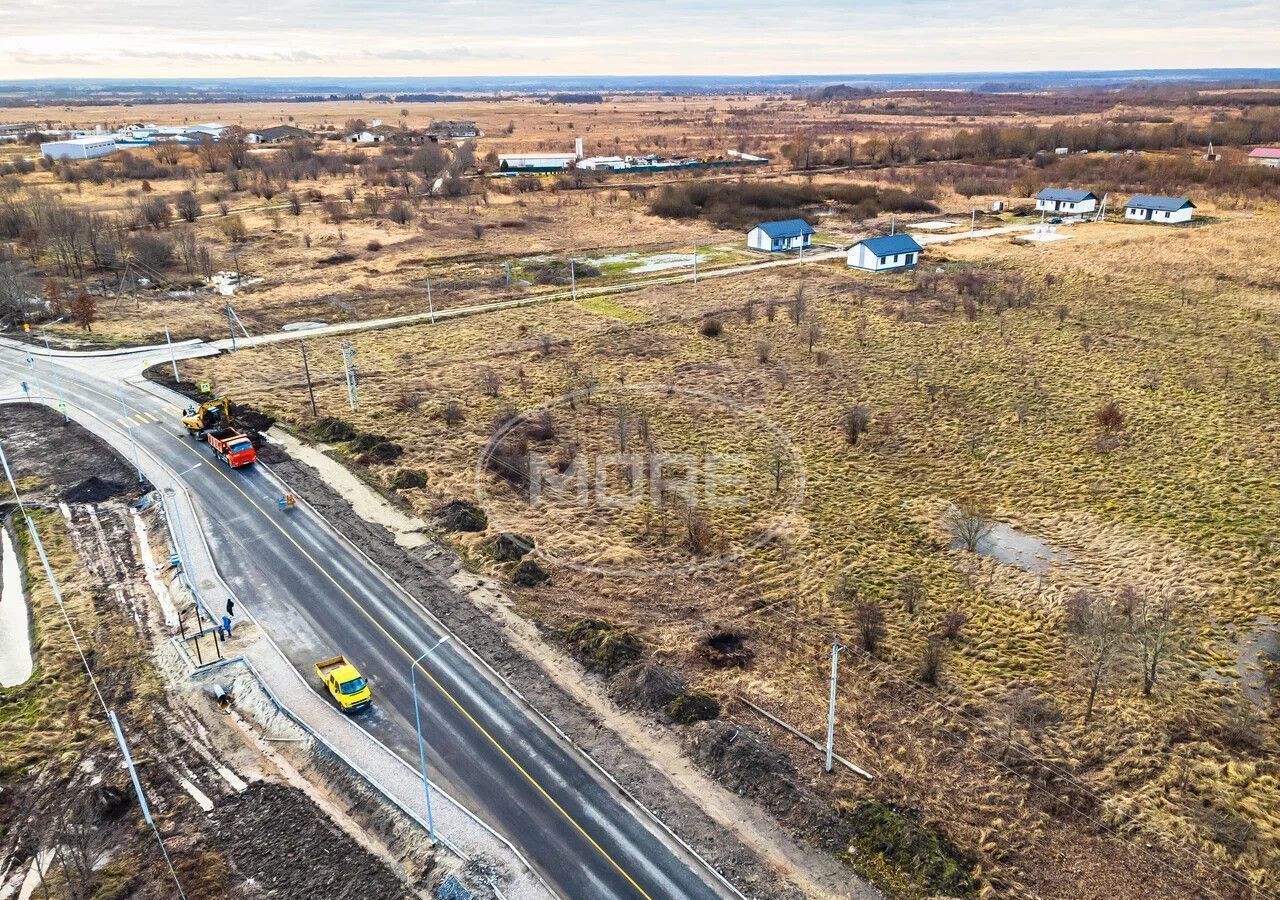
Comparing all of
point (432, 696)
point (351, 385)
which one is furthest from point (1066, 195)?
point (432, 696)

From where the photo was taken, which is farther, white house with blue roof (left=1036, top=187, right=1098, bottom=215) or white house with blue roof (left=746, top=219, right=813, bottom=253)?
white house with blue roof (left=1036, top=187, right=1098, bottom=215)

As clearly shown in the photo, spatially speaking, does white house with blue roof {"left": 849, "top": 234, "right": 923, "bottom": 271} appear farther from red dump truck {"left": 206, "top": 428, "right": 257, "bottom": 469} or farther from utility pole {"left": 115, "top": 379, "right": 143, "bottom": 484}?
utility pole {"left": 115, "top": 379, "right": 143, "bottom": 484}

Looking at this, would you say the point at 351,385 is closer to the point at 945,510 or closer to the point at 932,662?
the point at 945,510

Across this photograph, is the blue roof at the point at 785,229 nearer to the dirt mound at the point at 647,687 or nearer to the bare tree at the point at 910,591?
the bare tree at the point at 910,591

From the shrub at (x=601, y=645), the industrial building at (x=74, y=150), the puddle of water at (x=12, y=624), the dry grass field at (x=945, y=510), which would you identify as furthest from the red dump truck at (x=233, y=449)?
the industrial building at (x=74, y=150)

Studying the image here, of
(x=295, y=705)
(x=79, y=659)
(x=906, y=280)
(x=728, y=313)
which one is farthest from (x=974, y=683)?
(x=906, y=280)

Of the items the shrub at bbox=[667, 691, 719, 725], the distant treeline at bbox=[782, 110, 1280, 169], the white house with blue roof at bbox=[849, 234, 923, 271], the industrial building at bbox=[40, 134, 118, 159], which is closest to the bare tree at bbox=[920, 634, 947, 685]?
the shrub at bbox=[667, 691, 719, 725]
